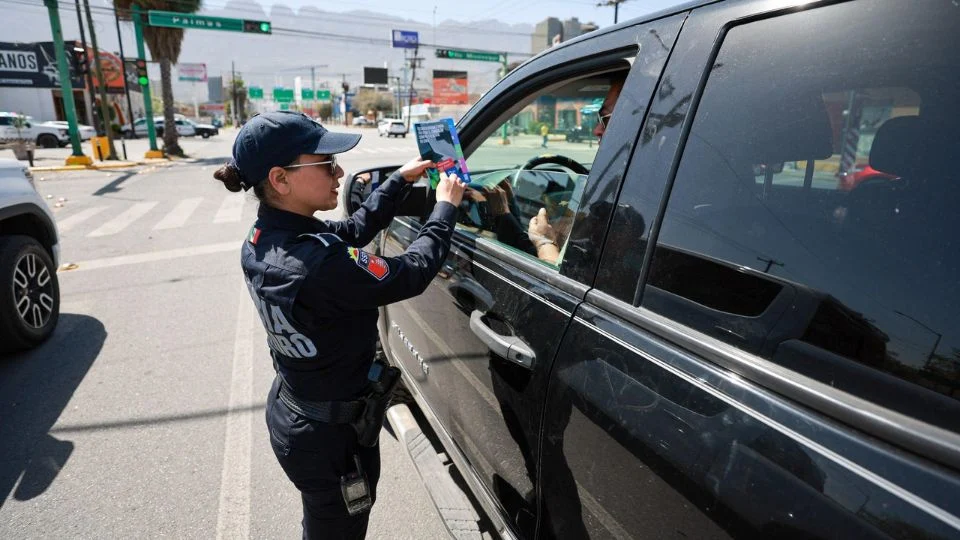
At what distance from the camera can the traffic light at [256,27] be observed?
78.6ft

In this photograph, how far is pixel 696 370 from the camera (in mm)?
958

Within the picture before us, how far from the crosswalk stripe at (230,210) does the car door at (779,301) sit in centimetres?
861

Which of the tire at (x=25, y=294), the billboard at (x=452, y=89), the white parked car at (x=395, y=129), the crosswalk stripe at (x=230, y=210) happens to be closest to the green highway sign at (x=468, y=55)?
the white parked car at (x=395, y=129)

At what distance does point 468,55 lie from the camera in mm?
36188

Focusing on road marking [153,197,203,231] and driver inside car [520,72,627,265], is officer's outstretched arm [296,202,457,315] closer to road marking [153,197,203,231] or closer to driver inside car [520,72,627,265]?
driver inside car [520,72,627,265]

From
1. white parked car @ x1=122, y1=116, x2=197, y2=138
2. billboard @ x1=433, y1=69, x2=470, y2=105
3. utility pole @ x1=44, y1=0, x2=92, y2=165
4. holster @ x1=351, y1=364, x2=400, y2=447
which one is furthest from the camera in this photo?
billboard @ x1=433, y1=69, x2=470, y2=105

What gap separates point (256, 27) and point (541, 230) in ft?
88.2

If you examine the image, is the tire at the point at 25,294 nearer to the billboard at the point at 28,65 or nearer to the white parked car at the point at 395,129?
the billboard at the point at 28,65

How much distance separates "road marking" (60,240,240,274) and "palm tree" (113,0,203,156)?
17.3 metres

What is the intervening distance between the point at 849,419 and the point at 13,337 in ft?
15.4

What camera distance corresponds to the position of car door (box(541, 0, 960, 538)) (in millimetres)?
745

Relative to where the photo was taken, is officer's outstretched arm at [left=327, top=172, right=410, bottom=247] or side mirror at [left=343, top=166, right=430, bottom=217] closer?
officer's outstretched arm at [left=327, top=172, right=410, bottom=247]

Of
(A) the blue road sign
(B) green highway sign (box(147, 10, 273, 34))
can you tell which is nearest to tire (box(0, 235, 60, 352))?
(B) green highway sign (box(147, 10, 273, 34))

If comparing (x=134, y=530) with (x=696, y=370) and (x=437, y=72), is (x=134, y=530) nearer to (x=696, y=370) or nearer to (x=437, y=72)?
(x=696, y=370)
